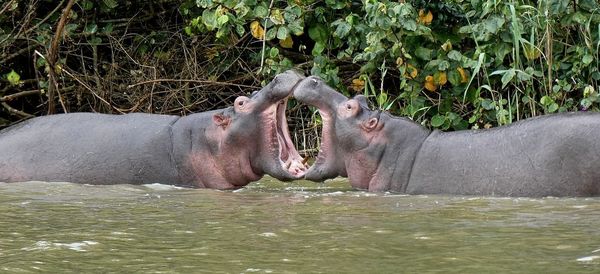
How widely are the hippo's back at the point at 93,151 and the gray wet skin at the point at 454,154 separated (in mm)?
875

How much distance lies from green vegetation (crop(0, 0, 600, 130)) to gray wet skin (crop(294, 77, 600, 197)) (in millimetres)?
958

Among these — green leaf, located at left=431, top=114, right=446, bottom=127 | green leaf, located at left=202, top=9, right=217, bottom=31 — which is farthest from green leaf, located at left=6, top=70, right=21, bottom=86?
green leaf, located at left=431, top=114, right=446, bottom=127

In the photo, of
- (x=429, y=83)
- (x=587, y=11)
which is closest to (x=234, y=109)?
(x=429, y=83)

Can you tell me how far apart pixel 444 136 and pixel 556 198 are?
2.70 ft

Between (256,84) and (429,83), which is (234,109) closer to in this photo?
(429,83)

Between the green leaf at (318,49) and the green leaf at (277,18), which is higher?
the green leaf at (277,18)

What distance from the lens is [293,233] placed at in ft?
13.6

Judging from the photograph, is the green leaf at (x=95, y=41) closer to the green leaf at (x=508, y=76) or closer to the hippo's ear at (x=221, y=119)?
the hippo's ear at (x=221, y=119)

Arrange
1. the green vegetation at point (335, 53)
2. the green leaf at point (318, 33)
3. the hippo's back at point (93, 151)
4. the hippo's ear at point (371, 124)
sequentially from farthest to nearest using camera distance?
the green leaf at point (318, 33) → the green vegetation at point (335, 53) → the hippo's back at point (93, 151) → the hippo's ear at point (371, 124)

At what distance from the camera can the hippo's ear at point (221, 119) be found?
635 cm

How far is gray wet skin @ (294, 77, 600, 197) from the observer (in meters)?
5.41

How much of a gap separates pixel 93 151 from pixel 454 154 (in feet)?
6.71

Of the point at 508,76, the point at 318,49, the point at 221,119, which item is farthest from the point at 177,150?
the point at 508,76

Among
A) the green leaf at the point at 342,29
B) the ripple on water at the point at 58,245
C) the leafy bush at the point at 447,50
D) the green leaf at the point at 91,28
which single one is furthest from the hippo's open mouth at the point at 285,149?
the green leaf at the point at 91,28
